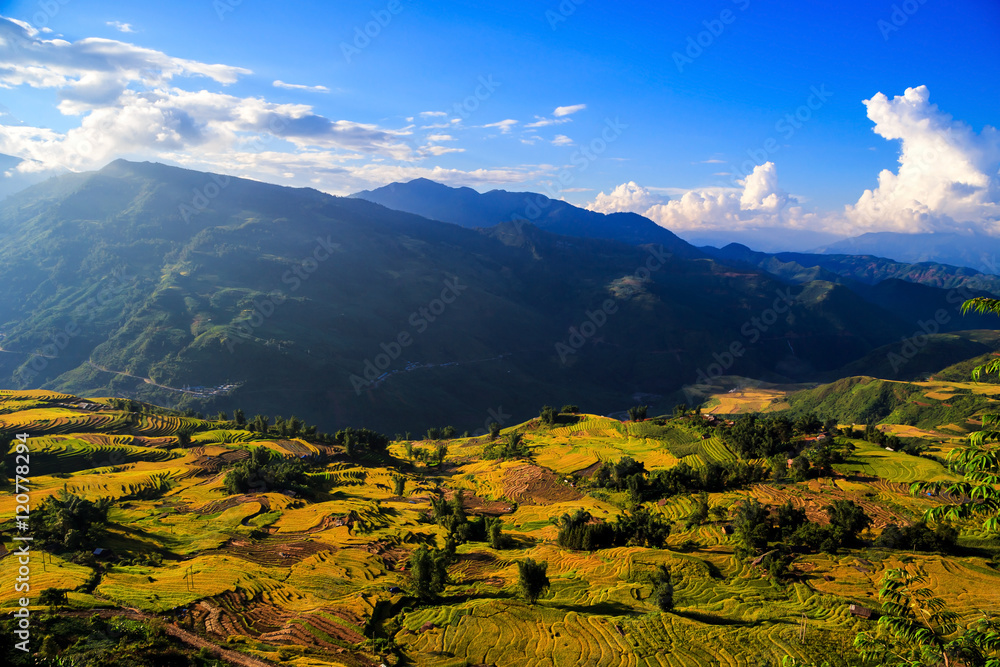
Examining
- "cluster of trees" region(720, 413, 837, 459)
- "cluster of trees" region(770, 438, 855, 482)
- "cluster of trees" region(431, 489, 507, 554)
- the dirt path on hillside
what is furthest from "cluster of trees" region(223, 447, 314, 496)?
"cluster of trees" region(720, 413, 837, 459)

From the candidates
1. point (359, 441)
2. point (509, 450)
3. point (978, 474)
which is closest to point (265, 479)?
point (359, 441)

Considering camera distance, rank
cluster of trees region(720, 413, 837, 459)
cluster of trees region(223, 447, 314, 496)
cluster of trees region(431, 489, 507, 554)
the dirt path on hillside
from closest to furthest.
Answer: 1. the dirt path on hillside
2. cluster of trees region(431, 489, 507, 554)
3. cluster of trees region(223, 447, 314, 496)
4. cluster of trees region(720, 413, 837, 459)

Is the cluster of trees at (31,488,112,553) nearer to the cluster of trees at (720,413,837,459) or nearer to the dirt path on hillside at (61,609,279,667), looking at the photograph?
the dirt path on hillside at (61,609,279,667)

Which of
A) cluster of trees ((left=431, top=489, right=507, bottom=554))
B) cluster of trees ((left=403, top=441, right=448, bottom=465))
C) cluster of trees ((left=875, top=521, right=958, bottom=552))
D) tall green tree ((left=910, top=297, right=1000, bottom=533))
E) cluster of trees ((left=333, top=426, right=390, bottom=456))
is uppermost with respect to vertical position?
tall green tree ((left=910, top=297, right=1000, bottom=533))

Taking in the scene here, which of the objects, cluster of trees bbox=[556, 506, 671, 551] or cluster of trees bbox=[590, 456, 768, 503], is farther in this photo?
cluster of trees bbox=[590, 456, 768, 503]

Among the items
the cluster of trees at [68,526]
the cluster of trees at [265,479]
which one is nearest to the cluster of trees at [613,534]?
the cluster of trees at [265,479]

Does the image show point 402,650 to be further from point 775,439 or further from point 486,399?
point 486,399

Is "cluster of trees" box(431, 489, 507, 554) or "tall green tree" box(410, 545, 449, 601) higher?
"tall green tree" box(410, 545, 449, 601)
